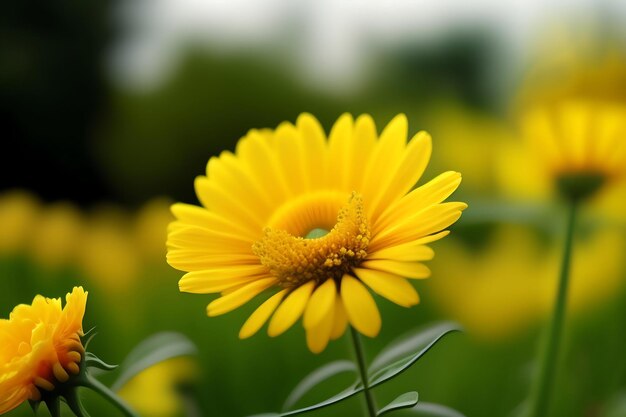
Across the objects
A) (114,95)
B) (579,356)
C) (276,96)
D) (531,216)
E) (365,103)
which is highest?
(114,95)

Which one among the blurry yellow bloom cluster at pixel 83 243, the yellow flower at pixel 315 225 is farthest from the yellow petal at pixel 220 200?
the blurry yellow bloom cluster at pixel 83 243

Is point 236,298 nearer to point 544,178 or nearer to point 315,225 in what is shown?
point 315,225

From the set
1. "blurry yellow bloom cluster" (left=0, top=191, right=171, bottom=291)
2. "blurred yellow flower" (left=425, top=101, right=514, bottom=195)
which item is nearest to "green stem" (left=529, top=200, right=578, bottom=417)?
"blurry yellow bloom cluster" (left=0, top=191, right=171, bottom=291)

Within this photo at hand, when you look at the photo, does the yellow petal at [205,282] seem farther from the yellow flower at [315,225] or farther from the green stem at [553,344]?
the green stem at [553,344]

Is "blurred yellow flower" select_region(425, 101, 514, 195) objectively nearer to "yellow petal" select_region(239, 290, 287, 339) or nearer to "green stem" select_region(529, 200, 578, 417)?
"green stem" select_region(529, 200, 578, 417)

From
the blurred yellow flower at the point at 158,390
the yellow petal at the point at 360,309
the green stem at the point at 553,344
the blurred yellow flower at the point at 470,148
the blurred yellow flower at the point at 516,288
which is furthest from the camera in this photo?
the blurred yellow flower at the point at 470,148

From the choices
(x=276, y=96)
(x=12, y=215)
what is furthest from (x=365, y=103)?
(x=12, y=215)

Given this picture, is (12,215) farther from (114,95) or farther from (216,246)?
(114,95)
